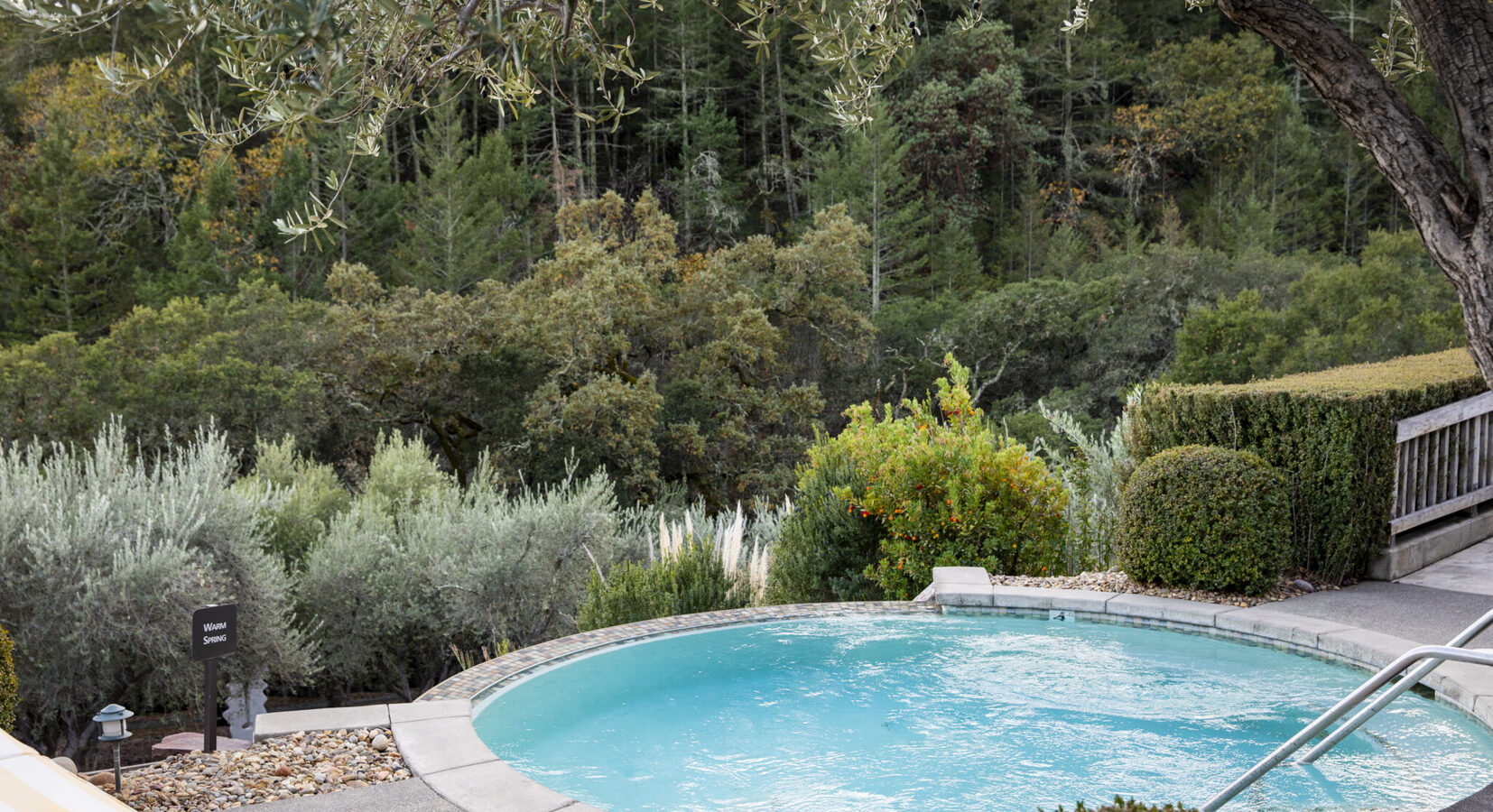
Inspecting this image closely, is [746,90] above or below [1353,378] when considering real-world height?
above

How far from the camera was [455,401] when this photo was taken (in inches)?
631

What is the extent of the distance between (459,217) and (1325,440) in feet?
58.7

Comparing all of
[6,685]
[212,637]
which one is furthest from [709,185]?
[212,637]

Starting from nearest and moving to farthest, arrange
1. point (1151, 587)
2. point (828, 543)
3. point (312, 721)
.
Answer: point (312, 721)
point (1151, 587)
point (828, 543)

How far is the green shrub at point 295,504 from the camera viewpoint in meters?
9.14

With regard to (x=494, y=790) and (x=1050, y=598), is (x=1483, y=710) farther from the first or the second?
(x=494, y=790)

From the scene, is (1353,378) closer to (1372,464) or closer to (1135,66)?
(1372,464)

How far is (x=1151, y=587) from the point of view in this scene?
6.53 meters

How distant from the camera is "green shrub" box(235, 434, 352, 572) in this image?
30.0 feet

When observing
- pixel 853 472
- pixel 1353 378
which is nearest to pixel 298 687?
pixel 853 472

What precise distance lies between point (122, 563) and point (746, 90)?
24.0 m

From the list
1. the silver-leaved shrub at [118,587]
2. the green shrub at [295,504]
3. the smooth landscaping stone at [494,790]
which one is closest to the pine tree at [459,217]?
the green shrub at [295,504]

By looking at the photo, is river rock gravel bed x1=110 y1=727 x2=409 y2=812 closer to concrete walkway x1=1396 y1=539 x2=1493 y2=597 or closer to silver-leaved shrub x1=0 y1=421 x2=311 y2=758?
silver-leaved shrub x1=0 y1=421 x2=311 y2=758

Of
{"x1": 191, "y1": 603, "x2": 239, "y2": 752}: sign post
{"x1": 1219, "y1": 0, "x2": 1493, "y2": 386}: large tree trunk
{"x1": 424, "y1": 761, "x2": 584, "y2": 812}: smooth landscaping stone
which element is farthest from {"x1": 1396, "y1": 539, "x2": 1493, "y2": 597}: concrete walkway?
{"x1": 191, "y1": 603, "x2": 239, "y2": 752}: sign post
